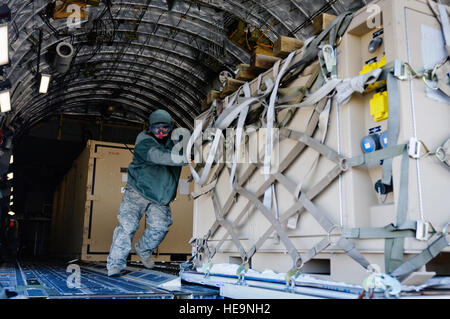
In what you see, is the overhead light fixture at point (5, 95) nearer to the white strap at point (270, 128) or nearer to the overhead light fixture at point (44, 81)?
the overhead light fixture at point (44, 81)

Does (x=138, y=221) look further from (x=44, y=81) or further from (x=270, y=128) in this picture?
(x=44, y=81)

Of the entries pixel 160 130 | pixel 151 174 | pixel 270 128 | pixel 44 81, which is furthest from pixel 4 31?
pixel 44 81

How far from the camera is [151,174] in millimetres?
5414

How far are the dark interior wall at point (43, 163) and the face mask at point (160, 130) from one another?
8982 millimetres

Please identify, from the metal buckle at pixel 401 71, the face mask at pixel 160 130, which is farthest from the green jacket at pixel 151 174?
the metal buckle at pixel 401 71

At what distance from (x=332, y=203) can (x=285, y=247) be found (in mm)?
569

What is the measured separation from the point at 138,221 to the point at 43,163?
14.4 meters

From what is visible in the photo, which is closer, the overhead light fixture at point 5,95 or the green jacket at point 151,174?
the green jacket at point 151,174

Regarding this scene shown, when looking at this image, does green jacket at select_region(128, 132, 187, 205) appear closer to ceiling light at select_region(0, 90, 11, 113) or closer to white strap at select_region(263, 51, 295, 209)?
white strap at select_region(263, 51, 295, 209)

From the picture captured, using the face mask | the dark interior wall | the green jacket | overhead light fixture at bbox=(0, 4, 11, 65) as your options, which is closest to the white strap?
the green jacket

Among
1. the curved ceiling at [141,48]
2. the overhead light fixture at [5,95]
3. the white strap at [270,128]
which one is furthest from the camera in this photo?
the curved ceiling at [141,48]

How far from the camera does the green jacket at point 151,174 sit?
527 centimetres

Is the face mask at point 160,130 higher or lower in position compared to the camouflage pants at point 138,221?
higher
